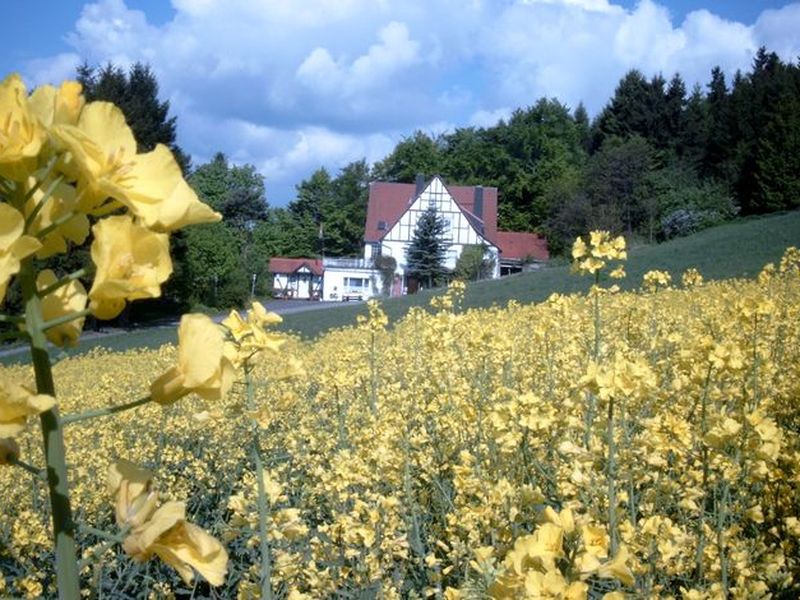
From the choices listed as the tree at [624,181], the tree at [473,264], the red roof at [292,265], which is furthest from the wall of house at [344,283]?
the tree at [624,181]

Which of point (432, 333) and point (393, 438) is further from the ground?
point (432, 333)

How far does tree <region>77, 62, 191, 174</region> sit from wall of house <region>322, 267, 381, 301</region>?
21017mm

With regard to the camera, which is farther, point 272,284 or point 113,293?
point 272,284

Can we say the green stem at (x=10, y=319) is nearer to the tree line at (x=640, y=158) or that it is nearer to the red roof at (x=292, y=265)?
the tree line at (x=640, y=158)

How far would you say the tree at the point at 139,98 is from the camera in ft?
113

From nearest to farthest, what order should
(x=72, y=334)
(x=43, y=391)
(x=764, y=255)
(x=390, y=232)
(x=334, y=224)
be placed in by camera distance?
1. (x=43, y=391)
2. (x=72, y=334)
3. (x=764, y=255)
4. (x=390, y=232)
5. (x=334, y=224)

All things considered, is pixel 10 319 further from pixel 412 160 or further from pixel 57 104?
pixel 412 160

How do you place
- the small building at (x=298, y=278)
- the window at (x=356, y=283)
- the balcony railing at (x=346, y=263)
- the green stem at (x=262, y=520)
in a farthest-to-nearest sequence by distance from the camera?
the small building at (x=298, y=278) < the window at (x=356, y=283) < the balcony railing at (x=346, y=263) < the green stem at (x=262, y=520)

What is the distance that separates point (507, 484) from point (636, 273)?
28.5m

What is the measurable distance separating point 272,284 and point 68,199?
61663 mm

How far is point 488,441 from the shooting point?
3.45 metres

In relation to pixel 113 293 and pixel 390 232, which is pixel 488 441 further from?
pixel 390 232

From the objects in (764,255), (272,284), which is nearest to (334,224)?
(272,284)

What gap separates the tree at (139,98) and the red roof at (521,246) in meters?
27.7
